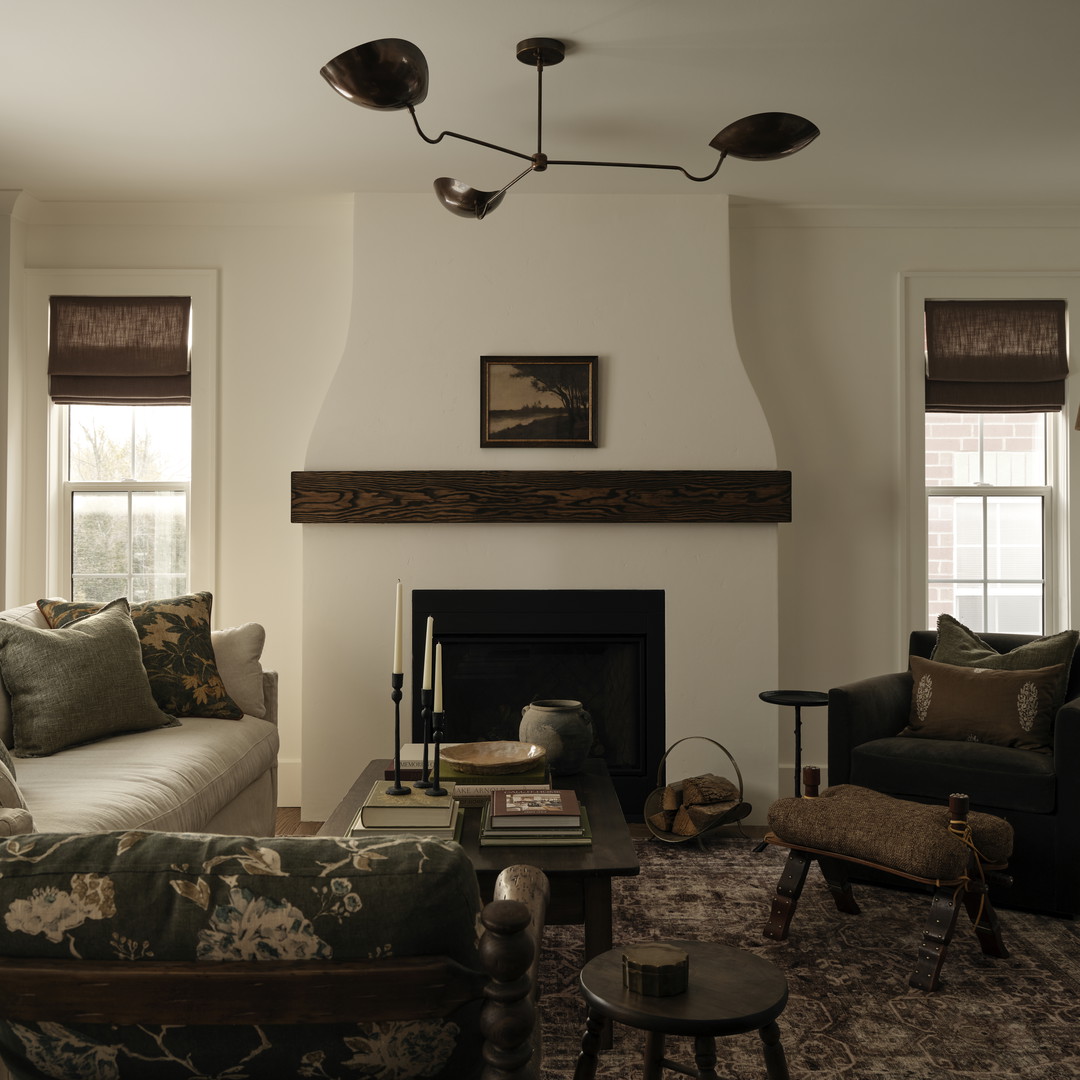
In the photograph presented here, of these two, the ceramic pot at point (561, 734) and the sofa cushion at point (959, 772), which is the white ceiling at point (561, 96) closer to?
the ceramic pot at point (561, 734)

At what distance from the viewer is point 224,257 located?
14.8 ft

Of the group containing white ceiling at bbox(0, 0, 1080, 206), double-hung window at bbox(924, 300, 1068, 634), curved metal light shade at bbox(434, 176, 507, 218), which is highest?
white ceiling at bbox(0, 0, 1080, 206)

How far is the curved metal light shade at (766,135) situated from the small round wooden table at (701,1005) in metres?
1.93

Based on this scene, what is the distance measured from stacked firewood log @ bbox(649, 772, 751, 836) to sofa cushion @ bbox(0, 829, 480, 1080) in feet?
9.49

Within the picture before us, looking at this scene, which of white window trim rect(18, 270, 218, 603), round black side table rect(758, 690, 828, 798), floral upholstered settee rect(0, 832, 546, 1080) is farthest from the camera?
white window trim rect(18, 270, 218, 603)

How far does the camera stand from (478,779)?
8.96 ft

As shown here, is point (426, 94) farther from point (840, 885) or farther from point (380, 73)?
point (840, 885)

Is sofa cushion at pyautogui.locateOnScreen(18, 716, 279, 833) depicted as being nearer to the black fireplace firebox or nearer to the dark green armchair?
the black fireplace firebox

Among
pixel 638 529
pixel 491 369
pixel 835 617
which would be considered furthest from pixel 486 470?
pixel 835 617

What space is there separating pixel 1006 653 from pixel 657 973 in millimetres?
2716

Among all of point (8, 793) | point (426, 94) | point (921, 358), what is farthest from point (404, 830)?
point (921, 358)

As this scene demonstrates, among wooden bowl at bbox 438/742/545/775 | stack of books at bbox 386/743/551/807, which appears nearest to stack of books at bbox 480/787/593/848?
stack of books at bbox 386/743/551/807

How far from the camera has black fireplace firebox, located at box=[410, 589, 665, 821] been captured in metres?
4.23

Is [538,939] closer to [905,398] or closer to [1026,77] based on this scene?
[1026,77]
